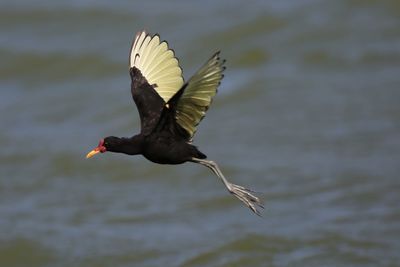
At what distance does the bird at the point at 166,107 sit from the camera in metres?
6.91

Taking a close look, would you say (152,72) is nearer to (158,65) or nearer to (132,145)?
(158,65)

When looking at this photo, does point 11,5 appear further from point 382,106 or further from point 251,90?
point 382,106

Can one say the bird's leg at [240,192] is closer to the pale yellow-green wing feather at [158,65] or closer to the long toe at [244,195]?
the long toe at [244,195]

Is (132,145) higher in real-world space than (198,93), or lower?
lower

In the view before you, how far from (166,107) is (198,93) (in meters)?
0.30

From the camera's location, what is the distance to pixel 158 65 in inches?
326

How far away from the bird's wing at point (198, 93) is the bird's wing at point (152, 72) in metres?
0.69

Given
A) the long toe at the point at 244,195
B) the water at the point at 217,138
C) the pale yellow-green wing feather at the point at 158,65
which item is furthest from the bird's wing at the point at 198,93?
the water at the point at 217,138

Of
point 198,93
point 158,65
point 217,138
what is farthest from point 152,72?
point 217,138

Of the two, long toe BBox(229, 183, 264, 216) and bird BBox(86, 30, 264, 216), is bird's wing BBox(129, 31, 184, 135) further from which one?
long toe BBox(229, 183, 264, 216)

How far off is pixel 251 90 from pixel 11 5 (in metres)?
6.15

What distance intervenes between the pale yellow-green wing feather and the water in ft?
10.9

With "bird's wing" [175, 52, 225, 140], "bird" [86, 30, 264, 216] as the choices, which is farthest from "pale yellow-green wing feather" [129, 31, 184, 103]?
"bird's wing" [175, 52, 225, 140]

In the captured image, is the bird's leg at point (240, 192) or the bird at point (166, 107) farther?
the bird's leg at point (240, 192)
